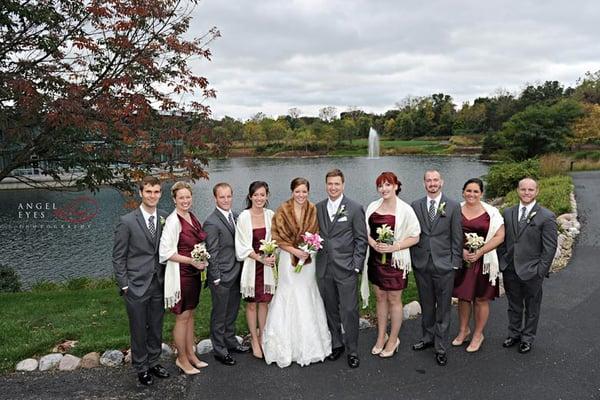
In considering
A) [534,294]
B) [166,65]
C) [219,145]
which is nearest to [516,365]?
[534,294]

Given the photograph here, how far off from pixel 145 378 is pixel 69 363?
103cm

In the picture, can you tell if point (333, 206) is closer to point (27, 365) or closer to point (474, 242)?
point (474, 242)

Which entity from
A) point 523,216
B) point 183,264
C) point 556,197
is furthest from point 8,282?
point 556,197

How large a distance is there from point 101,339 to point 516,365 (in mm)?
4662

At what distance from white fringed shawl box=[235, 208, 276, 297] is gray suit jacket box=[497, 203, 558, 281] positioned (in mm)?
2627

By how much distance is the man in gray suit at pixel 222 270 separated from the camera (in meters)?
4.66

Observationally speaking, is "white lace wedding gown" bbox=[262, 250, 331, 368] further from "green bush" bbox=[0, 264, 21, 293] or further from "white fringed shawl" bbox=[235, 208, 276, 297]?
"green bush" bbox=[0, 264, 21, 293]

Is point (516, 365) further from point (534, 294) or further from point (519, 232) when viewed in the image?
point (519, 232)

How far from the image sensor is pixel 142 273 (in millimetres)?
4266

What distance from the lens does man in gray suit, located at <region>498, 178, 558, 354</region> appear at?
4.68 m

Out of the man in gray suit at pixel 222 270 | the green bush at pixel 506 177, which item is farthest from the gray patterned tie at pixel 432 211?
the green bush at pixel 506 177

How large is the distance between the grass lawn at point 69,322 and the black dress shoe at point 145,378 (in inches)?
31.8

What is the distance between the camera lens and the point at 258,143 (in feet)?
253

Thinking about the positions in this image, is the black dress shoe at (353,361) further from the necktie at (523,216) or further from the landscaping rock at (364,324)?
the necktie at (523,216)
